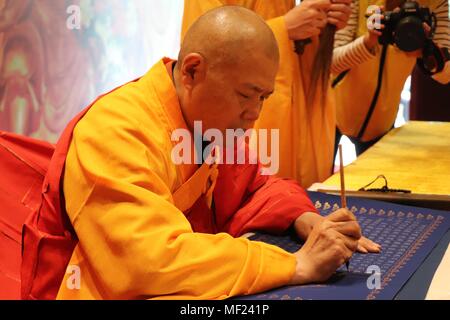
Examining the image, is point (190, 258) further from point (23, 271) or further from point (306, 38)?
point (306, 38)

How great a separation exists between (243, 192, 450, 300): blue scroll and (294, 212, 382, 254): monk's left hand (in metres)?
0.02

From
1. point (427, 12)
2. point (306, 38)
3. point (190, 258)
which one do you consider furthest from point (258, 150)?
point (190, 258)

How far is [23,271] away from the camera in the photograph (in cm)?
138

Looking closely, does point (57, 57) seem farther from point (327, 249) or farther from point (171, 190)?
point (327, 249)

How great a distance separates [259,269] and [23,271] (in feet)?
1.41

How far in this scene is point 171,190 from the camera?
→ 58.0 inches

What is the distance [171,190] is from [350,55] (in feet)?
4.43

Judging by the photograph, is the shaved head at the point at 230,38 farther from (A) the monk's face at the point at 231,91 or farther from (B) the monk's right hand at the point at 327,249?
(B) the monk's right hand at the point at 327,249

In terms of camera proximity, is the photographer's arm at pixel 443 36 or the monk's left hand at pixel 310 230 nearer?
the monk's left hand at pixel 310 230

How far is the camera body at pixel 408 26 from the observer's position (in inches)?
94.8

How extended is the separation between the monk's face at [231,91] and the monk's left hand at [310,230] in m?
0.31

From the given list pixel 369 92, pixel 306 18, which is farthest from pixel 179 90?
pixel 369 92

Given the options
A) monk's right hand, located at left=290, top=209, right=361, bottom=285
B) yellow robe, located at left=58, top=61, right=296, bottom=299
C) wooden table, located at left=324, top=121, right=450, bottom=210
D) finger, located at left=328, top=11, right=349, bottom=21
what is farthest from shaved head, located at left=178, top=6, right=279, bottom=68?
finger, located at left=328, top=11, right=349, bottom=21

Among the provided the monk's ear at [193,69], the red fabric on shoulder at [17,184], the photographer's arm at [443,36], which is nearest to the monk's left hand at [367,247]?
the monk's ear at [193,69]
